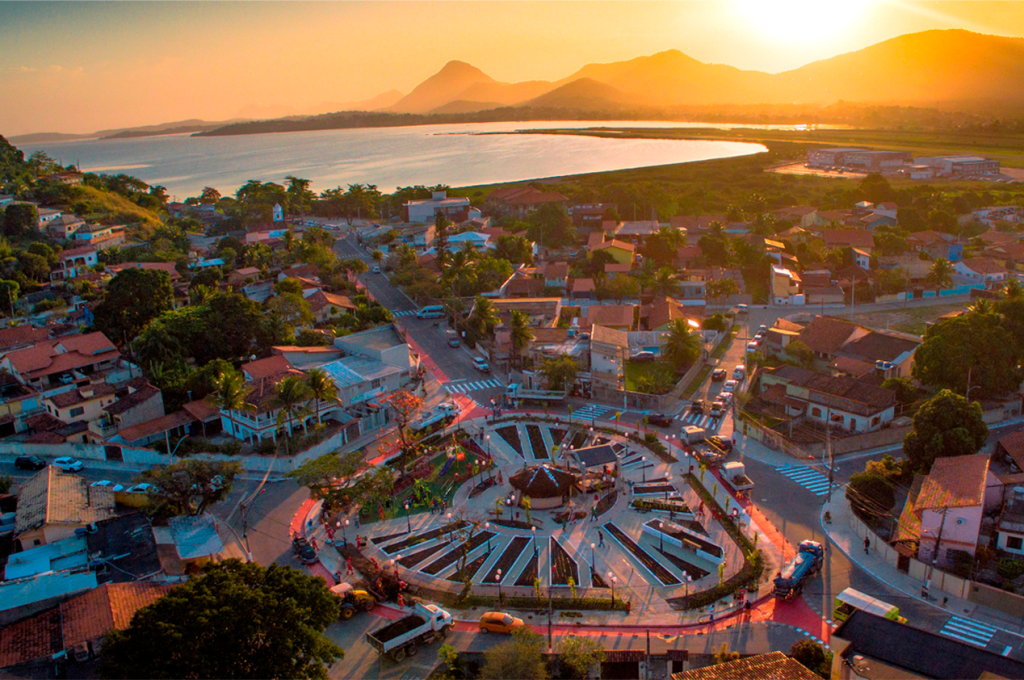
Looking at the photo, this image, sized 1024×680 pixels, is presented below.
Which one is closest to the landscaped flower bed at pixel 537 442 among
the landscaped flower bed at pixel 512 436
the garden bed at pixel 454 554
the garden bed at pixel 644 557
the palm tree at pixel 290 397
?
the landscaped flower bed at pixel 512 436

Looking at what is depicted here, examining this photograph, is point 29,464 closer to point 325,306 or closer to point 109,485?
point 109,485

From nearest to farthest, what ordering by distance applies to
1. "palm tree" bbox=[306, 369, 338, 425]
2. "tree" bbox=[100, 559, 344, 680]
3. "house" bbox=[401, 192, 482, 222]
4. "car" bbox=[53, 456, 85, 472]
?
"tree" bbox=[100, 559, 344, 680]
"car" bbox=[53, 456, 85, 472]
"palm tree" bbox=[306, 369, 338, 425]
"house" bbox=[401, 192, 482, 222]

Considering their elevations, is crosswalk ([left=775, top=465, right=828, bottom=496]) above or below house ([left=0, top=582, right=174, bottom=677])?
below

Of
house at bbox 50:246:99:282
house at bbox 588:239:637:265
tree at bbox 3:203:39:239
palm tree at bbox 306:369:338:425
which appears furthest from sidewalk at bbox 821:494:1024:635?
tree at bbox 3:203:39:239

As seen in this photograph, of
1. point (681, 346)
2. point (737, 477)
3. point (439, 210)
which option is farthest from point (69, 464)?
point (439, 210)

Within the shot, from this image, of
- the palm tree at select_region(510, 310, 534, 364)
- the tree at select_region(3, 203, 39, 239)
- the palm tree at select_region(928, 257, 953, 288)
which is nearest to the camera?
→ the palm tree at select_region(510, 310, 534, 364)

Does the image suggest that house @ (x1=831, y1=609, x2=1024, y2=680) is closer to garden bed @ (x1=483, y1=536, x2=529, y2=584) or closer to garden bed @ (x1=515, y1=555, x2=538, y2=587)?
garden bed @ (x1=515, y1=555, x2=538, y2=587)

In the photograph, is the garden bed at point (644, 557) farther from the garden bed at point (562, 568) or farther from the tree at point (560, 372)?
the tree at point (560, 372)
